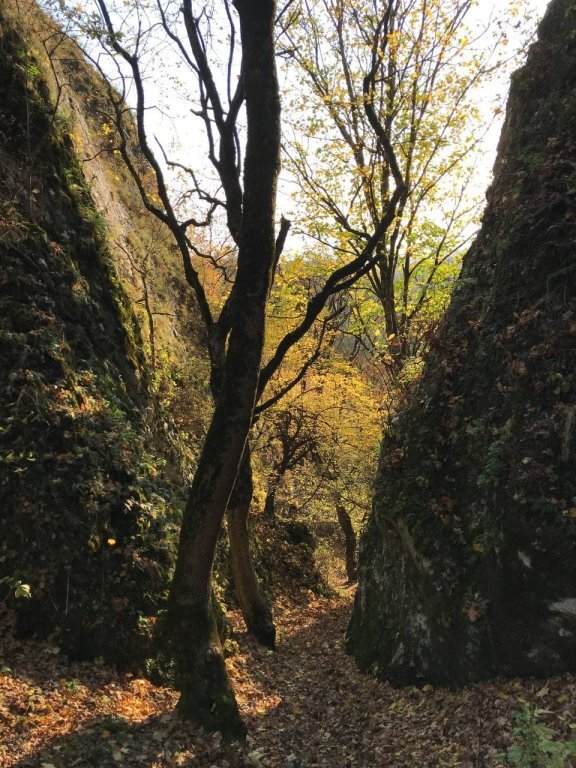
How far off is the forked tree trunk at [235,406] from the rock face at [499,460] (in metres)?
2.52

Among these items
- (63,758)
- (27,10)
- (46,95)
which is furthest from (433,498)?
(27,10)

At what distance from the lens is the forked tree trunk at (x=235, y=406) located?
5004 mm

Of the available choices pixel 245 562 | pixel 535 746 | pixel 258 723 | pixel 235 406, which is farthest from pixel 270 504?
pixel 535 746

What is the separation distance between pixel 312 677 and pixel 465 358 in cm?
533

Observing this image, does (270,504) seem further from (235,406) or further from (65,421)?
(235,406)

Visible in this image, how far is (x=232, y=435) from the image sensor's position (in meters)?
5.16

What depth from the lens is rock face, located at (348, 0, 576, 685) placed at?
186 inches

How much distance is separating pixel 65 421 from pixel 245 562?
13.2ft

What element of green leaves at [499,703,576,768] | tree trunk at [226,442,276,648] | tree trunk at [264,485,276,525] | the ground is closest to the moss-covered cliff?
the ground

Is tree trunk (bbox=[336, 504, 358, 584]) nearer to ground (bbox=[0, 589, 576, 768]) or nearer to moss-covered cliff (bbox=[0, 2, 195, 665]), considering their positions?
moss-covered cliff (bbox=[0, 2, 195, 665])

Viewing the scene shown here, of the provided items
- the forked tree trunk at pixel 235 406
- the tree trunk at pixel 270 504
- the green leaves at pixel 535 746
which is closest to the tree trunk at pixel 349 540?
the tree trunk at pixel 270 504

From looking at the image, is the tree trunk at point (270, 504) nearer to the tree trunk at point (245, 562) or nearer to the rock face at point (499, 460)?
the tree trunk at point (245, 562)

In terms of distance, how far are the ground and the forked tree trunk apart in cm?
47

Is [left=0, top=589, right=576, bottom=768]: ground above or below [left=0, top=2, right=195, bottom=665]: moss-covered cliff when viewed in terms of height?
below
